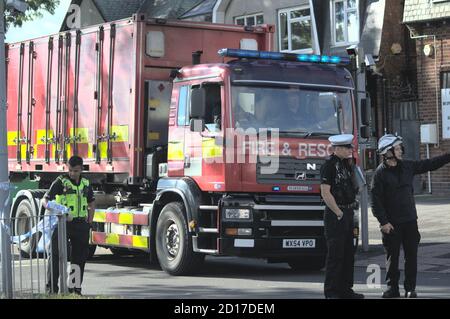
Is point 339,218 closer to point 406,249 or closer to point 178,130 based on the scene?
point 406,249

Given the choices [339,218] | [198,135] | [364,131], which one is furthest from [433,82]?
[339,218]

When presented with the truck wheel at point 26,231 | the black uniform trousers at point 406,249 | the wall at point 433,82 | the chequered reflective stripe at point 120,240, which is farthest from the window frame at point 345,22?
the black uniform trousers at point 406,249

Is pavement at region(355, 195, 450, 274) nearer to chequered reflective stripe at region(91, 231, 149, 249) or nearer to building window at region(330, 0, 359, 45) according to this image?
chequered reflective stripe at region(91, 231, 149, 249)

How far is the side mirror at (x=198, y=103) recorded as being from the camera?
12.3m

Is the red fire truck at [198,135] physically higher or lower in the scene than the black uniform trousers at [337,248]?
higher

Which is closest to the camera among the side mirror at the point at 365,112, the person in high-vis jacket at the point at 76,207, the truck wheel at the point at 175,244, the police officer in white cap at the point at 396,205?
the police officer in white cap at the point at 396,205

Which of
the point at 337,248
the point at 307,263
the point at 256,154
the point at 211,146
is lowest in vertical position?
the point at 307,263

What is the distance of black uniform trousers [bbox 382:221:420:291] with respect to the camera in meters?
9.98

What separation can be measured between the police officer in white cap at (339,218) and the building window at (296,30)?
20488 mm

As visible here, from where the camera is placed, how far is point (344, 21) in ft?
94.6

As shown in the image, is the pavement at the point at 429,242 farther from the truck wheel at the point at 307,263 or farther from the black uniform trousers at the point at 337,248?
the black uniform trousers at the point at 337,248

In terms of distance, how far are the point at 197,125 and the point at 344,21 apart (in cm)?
1735
